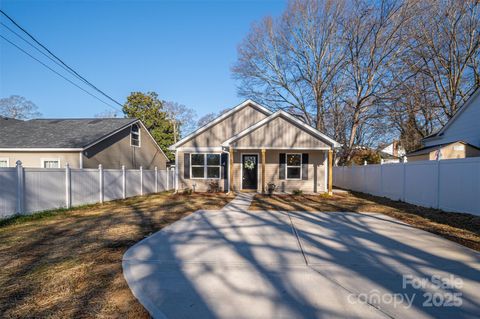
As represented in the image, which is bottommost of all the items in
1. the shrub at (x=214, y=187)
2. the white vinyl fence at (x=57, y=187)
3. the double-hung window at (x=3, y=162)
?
the shrub at (x=214, y=187)

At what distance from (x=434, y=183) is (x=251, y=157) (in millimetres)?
9277

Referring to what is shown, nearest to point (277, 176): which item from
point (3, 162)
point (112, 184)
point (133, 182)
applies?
point (133, 182)

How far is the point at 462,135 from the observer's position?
16594 mm

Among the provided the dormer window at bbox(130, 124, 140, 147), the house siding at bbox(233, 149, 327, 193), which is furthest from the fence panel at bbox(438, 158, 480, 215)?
the dormer window at bbox(130, 124, 140, 147)

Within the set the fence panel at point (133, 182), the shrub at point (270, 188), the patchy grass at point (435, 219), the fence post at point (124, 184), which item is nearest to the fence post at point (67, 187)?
the fence post at point (124, 184)

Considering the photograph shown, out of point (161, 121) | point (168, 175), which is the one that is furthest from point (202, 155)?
point (161, 121)

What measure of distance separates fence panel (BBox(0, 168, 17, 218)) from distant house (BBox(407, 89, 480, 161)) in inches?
633

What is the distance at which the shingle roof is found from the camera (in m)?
16.0

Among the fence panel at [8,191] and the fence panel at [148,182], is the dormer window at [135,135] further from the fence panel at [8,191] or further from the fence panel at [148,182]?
the fence panel at [8,191]

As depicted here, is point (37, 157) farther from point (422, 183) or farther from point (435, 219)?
point (422, 183)

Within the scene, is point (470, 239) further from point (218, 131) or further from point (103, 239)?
point (218, 131)

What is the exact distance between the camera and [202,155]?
57.5ft

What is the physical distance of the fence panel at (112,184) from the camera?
13.2 m

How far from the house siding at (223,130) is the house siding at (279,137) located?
2467mm
